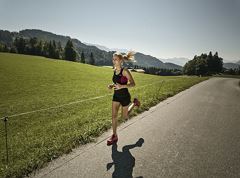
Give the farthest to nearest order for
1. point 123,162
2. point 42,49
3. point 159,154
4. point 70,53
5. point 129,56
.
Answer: point 70,53, point 42,49, point 129,56, point 159,154, point 123,162

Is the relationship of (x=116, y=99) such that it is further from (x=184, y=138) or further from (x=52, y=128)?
(x=52, y=128)

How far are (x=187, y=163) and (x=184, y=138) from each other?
6.32 feet

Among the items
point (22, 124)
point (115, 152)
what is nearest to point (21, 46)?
point (22, 124)

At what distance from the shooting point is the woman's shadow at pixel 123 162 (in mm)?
4613

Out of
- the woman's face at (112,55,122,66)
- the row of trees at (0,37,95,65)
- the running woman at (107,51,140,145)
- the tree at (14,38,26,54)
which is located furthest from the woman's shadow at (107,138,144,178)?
the tree at (14,38,26,54)

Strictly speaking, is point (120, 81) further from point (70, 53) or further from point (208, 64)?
point (208, 64)

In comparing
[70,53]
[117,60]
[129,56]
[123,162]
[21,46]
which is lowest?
[123,162]

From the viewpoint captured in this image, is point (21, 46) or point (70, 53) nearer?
point (21, 46)

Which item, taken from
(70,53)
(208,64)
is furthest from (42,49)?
(208,64)

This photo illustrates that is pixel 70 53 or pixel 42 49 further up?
pixel 42 49

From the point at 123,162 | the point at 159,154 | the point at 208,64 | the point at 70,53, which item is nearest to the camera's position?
the point at 123,162

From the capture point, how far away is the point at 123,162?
16.9 feet

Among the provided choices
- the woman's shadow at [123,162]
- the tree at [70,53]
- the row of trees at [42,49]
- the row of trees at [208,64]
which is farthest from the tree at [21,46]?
the woman's shadow at [123,162]

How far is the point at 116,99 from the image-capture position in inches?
262
